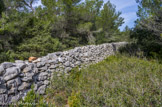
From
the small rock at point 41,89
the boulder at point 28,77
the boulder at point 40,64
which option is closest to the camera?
the boulder at point 28,77

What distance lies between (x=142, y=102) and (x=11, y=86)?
115 inches

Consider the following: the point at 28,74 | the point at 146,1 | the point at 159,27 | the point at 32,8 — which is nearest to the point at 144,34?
the point at 159,27

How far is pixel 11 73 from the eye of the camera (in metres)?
2.58

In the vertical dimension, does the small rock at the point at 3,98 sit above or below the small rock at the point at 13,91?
below

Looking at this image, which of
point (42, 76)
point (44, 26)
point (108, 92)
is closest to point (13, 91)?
point (42, 76)

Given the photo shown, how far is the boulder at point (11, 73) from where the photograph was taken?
8.20ft

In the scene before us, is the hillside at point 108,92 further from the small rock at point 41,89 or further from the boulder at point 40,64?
the boulder at point 40,64

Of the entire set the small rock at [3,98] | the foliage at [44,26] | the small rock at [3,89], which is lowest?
the small rock at [3,98]

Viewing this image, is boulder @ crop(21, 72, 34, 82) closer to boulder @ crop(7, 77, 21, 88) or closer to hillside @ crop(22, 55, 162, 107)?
boulder @ crop(7, 77, 21, 88)

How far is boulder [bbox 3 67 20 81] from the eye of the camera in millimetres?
2499

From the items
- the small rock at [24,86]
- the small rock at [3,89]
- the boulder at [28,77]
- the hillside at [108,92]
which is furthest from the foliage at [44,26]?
the hillside at [108,92]

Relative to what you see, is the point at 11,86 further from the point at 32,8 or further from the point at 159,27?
the point at 32,8

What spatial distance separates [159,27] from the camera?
5359 millimetres

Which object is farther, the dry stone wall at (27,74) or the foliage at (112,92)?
the dry stone wall at (27,74)
